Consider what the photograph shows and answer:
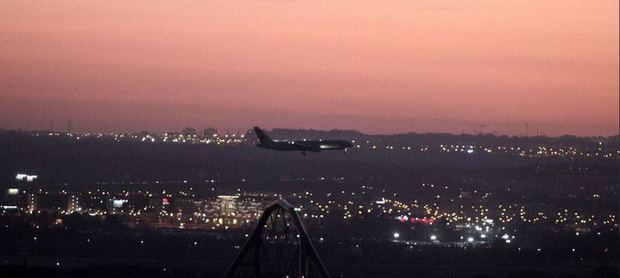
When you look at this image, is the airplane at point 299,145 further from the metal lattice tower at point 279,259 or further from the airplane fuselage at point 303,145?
the metal lattice tower at point 279,259

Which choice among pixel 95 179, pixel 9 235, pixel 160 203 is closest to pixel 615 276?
pixel 9 235

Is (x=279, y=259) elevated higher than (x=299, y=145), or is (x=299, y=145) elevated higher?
(x=299, y=145)

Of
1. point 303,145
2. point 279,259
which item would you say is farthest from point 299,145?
point 279,259

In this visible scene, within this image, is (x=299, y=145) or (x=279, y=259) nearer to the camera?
(x=279, y=259)

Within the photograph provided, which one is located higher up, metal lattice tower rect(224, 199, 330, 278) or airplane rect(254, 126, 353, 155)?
airplane rect(254, 126, 353, 155)

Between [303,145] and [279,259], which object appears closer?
[279,259]

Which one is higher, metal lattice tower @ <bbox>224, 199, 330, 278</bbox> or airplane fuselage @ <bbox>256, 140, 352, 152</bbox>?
airplane fuselage @ <bbox>256, 140, 352, 152</bbox>

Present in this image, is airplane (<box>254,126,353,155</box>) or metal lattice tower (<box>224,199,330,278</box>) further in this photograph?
airplane (<box>254,126,353,155</box>)

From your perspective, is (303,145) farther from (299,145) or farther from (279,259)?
(279,259)

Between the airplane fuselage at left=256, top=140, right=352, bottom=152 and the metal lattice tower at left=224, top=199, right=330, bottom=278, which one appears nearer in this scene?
the metal lattice tower at left=224, top=199, right=330, bottom=278

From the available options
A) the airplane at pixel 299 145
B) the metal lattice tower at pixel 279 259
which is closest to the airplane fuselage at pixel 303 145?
the airplane at pixel 299 145

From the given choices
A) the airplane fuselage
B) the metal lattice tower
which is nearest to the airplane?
the airplane fuselage

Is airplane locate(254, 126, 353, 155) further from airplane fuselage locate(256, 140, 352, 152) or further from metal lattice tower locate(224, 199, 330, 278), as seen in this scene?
metal lattice tower locate(224, 199, 330, 278)
